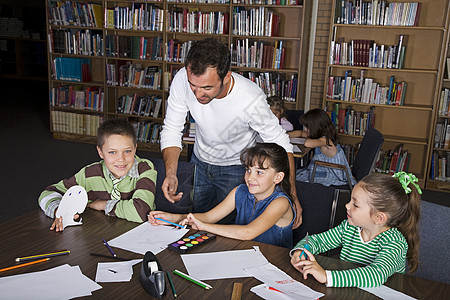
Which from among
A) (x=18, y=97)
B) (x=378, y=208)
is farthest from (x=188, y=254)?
(x=18, y=97)

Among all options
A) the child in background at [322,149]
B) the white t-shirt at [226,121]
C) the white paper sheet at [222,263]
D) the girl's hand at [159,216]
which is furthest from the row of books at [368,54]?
the white paper sheet at [222,263]

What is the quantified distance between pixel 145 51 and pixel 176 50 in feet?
1.50

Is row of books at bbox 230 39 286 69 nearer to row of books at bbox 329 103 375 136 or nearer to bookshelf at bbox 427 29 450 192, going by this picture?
row of books at bbox 329 103 375 136

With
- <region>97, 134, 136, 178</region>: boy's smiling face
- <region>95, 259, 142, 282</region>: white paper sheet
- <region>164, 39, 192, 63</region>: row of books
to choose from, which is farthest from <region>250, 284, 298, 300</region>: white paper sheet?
<region>164, 39, 192, 63</region>: row of books

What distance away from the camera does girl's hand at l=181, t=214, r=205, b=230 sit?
174cm

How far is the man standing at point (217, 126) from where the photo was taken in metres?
2.04

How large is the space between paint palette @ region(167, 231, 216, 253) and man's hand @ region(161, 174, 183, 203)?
1.25 feet

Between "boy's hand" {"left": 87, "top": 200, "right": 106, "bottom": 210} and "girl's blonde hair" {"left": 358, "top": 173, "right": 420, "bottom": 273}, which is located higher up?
Result: "girl's blonde hair" {"left": 358, "top": 173, "right": 420, "bottom": 273}

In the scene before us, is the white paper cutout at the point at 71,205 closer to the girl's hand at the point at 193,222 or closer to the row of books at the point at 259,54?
the girl's hand at the point at 193,222

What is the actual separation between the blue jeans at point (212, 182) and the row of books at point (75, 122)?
4.16 m

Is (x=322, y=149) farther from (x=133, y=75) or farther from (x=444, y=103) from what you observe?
(x=133, y=75)

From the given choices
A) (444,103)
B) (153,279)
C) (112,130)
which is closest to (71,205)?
(112,130)

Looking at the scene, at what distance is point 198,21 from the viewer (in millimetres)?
5543

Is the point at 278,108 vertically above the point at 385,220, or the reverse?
the point at 278,108
